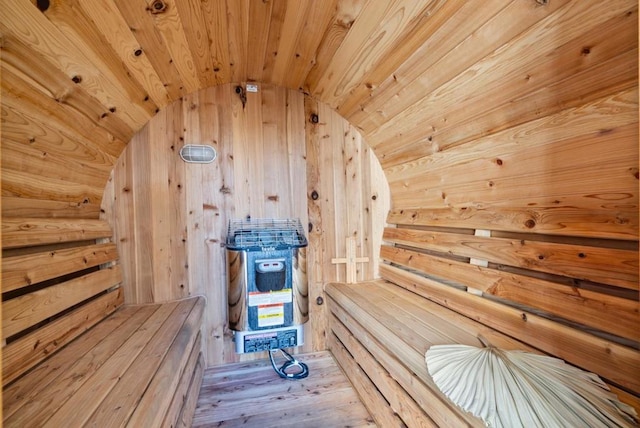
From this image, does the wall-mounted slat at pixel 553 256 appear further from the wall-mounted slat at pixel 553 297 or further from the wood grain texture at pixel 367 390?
the wood grain texture at pixel 367 390

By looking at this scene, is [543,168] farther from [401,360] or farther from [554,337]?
[401,360]

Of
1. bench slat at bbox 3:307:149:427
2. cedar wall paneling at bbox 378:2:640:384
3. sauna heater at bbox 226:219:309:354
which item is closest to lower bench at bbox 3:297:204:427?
bench slat at bbox 3:307:149:427

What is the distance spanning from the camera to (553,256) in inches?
44.9

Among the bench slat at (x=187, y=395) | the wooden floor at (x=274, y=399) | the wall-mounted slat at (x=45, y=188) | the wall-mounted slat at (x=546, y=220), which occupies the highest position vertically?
the wall-mounted slat at (x=45, y=188)

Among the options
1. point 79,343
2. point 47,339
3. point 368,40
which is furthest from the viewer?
point 368,40

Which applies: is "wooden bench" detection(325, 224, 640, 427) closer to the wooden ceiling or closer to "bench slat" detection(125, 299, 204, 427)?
the wooden ceiling

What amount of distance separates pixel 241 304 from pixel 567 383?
161cm

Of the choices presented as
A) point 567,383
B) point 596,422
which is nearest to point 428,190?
point 567,383

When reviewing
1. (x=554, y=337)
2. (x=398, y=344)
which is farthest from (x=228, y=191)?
(x=554, y=337)

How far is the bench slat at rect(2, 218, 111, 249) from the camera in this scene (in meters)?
1.16

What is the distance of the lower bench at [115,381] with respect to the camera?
2.96 feet

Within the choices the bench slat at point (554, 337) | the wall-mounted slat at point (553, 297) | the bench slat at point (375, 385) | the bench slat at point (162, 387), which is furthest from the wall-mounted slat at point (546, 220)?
the bench slat at point (162, 387)

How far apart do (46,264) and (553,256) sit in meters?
2.16

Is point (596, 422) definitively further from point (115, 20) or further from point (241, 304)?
point (115, 20)
